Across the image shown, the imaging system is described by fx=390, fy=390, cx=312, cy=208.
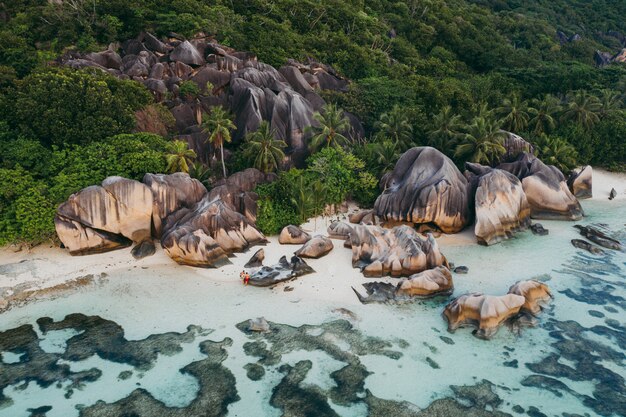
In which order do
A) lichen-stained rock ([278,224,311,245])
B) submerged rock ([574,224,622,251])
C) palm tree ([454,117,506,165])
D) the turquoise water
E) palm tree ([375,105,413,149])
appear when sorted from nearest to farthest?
the turquoise water < lichen-stained rock ([278,224,311,245]) < submerged rock ([574,224,622,251]) < palm tree ([454,117,506,165]) < palm tree ([375,105,413,149])

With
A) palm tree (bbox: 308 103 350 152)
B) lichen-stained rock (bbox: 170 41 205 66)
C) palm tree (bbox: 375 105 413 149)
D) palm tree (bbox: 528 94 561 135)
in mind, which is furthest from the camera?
lichen-stained rock (bbox: 170 41 205 66)

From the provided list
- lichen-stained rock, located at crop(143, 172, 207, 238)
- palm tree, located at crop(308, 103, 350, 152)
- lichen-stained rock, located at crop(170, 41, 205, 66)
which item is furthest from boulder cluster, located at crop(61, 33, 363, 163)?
lichen-stained rock, located at crop(143, 172, 207, 238)

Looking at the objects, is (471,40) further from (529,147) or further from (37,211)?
(37,211)

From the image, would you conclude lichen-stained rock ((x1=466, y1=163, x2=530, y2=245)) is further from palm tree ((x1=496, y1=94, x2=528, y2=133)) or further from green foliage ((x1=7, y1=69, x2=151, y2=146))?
green foliage ((x1=7, y1=69, x2=151, y2=146))

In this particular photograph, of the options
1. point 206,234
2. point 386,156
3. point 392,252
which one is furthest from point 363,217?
point 206,234

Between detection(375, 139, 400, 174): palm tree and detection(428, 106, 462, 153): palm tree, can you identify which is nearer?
detection(375, 139, 400, 174): palm tree

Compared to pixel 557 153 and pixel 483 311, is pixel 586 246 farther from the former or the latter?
pixel 483 311
